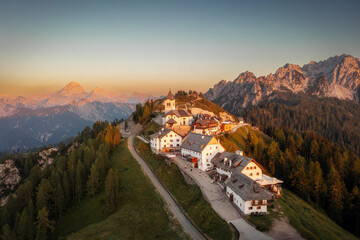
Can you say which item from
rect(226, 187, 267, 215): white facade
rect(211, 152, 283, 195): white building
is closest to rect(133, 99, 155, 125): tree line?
rect(211, 152, 283, 195): white building

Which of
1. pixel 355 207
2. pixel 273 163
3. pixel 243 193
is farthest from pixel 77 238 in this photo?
pixel 355 207

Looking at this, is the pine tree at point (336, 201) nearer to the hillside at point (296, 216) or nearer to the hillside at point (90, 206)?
the hillside at point (296, 216)

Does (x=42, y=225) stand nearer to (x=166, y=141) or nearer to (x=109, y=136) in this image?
(x=109, y=136)

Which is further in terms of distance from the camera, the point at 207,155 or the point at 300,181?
the point at 300,181

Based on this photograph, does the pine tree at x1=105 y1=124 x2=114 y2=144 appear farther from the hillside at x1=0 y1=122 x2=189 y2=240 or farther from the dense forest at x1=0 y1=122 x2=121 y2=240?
the hillside at x1=0 y1=122 x2=189 y2=240

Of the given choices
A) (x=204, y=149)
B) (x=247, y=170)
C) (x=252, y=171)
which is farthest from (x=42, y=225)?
(x=252, y=171)

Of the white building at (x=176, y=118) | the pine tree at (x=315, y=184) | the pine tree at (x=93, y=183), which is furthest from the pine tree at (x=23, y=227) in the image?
the pine tree at (x=315, y=184)

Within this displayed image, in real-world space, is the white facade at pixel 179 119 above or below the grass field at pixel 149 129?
above
